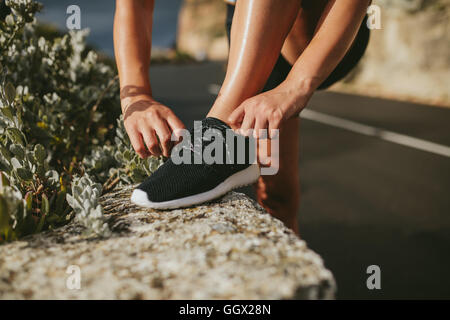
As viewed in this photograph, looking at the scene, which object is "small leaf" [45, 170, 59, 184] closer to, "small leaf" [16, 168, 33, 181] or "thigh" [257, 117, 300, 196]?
"small leaf" [16, 168, 33, 181]

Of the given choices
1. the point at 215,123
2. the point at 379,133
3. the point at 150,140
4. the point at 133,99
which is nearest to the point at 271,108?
the point at 215,123

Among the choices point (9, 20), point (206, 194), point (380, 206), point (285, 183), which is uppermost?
point (9, 20)

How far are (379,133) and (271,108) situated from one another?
5.00m

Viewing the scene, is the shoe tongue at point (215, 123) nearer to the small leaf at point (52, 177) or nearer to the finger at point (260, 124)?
the finger at point (260, 124)

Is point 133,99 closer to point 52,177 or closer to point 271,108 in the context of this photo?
point 52,177

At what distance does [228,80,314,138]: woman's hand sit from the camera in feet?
3.52

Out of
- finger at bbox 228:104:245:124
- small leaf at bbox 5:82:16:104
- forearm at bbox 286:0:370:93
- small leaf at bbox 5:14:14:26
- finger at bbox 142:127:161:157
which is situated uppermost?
small leaf at bbox 5:14:14:26

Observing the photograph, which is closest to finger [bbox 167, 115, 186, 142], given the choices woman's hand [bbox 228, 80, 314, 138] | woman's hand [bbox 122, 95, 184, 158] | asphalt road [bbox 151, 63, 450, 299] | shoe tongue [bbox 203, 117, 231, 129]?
woman's hand [bbox 122, 95, 184, 158]

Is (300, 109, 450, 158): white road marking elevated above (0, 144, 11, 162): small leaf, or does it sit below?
below

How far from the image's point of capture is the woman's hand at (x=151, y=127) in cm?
123

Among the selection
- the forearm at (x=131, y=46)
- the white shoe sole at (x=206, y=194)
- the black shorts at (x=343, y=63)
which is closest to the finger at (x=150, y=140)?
the white shoe sole at (x=206, y=194)

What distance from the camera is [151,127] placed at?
49.0 inches

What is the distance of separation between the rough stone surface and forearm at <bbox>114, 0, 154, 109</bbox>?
2.04ft

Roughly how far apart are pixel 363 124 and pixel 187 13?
50.7m
